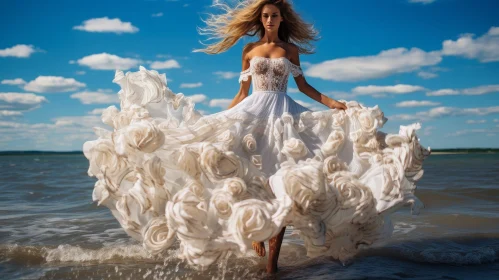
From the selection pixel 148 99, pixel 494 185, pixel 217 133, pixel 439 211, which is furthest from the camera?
pixel 494 185

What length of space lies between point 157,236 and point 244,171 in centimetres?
81

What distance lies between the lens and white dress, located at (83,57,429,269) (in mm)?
3162

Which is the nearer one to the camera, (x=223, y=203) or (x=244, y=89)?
(x=223, y=203)

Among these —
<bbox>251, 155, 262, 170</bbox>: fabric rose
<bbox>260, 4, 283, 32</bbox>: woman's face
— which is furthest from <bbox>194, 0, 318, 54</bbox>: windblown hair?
<bbox>251, 155, 262, 170</bbox>: fabric rose

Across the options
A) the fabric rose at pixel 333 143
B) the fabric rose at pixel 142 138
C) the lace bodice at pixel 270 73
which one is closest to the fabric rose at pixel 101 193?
the fabric rose at pixel 142 138

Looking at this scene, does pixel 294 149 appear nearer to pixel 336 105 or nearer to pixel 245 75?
pixel 336 105

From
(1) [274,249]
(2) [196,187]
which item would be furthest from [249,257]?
(2) [196,187]

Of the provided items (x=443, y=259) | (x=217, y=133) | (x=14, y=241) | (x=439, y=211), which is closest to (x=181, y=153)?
(x=217, y=133)

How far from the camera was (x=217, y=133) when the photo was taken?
12.3 feet

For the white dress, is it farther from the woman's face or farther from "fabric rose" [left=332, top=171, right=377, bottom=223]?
the woman's face

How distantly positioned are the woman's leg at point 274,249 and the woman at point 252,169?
13mm

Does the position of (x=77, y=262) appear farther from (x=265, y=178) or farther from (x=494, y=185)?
(x=494, y=185)

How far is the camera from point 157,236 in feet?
11.2

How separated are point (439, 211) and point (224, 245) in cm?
668
